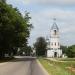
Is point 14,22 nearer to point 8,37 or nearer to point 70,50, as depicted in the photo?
point 8,37

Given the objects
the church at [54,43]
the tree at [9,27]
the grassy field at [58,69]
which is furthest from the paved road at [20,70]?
the church at [54,43]

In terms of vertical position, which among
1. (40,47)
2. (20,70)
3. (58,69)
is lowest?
(20,70)

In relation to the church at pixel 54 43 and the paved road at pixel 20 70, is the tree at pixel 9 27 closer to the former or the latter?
the paved road at pixel 20 70

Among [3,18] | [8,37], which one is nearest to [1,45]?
[8,37]

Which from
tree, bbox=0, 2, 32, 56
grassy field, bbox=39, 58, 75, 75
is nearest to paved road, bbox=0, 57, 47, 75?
grassy field, bbox=39, 58, 75, 75

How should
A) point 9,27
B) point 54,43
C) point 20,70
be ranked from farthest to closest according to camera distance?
point 54,43 < point 9,27 < point 20,70

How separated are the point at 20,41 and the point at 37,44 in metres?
102

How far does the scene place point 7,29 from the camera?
244 ft

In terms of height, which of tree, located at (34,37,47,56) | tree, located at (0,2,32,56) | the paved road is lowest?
the paved road

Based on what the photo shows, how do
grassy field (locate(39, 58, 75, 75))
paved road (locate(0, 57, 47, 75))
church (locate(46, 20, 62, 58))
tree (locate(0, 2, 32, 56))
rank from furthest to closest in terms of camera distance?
1. church (locate(46, 20, 62, 58))
2. tree (locate(0, 2, 32, 56))
3. paved road (locate(0, 57, 47, 75))
4. grassy field (locate(39, 58, 75, 75))

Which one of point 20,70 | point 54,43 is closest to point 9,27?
point 20,70

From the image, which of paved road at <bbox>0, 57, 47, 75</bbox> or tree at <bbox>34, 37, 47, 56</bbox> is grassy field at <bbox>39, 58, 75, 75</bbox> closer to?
paved road at <bbox>0, 57, 47, 75</bbox>

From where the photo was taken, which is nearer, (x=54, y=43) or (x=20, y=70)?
(x=20, y=70)

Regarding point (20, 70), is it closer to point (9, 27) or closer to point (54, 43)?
point (9, 27)
